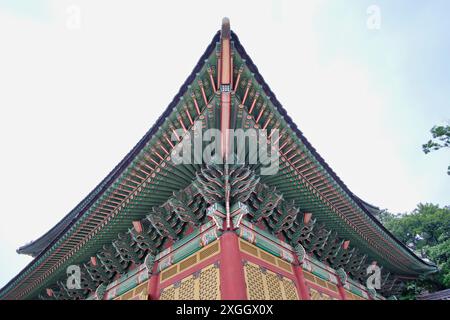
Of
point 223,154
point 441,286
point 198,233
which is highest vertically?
point 223,154

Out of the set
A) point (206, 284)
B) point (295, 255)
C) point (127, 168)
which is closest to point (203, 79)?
point (127, 168)

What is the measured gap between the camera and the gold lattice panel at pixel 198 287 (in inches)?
230

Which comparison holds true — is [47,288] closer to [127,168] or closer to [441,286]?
[127,168]

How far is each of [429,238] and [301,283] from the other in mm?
20050

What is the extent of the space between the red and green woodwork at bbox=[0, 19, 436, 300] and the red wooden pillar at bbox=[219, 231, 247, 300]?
2 centimetres

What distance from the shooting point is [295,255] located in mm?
8070

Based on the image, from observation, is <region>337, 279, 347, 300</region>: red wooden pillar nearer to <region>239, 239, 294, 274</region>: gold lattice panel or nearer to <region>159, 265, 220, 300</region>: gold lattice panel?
<region>239, 239, 294, 274</region>: gold lattice panel

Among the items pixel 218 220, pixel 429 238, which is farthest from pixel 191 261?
pixel 429 238

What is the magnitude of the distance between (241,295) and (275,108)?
371cm

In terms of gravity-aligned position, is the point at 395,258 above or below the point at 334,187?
below

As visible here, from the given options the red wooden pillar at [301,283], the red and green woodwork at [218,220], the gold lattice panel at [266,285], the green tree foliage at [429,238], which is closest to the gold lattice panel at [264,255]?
the red and green woodwork at [218,220]

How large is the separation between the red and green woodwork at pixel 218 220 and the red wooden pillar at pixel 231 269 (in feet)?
0.07

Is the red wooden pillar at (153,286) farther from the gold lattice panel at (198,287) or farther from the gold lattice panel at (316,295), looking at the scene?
the gold lattice panel at (316,295)

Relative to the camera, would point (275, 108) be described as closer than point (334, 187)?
Yes
